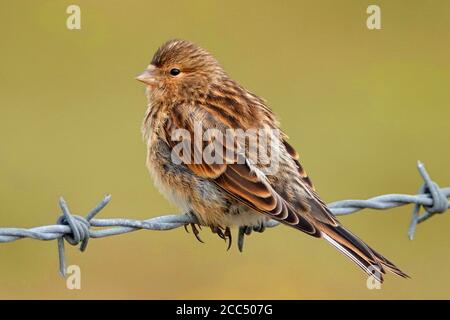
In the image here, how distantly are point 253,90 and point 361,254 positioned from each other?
7.24 m

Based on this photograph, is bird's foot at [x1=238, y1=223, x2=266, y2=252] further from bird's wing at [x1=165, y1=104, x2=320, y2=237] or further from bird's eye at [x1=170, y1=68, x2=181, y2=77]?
bird's eye at [x1=170, y1=68, x2=181, y2=77]

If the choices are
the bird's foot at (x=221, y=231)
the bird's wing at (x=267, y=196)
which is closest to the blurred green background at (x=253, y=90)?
the bird's foot at (x=221, y=231)

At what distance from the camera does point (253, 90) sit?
12891 mm

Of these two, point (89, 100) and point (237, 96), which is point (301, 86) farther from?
point (237, 96)

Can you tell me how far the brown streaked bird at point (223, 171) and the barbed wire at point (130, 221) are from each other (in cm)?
17

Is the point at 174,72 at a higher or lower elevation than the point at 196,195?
higher

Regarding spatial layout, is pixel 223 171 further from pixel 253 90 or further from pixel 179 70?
pixel 253 90

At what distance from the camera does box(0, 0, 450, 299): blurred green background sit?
10062mm

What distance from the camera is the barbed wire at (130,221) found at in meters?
5.24

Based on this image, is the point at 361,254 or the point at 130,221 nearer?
the point at 130,221

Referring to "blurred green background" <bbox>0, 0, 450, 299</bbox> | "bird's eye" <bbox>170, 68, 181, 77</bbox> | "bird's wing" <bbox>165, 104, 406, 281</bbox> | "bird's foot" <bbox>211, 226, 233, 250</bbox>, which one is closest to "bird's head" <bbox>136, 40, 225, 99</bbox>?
"bird's eye" <bbox>170, 68, 181, 77</bbox>

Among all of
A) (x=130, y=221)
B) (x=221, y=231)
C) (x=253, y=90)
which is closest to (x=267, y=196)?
(x=221, y=231)

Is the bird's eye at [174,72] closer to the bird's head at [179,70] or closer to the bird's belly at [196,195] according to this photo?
the bird's head at [179,70]

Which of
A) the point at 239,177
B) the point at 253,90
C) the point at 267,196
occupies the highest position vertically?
the point at 253,90
